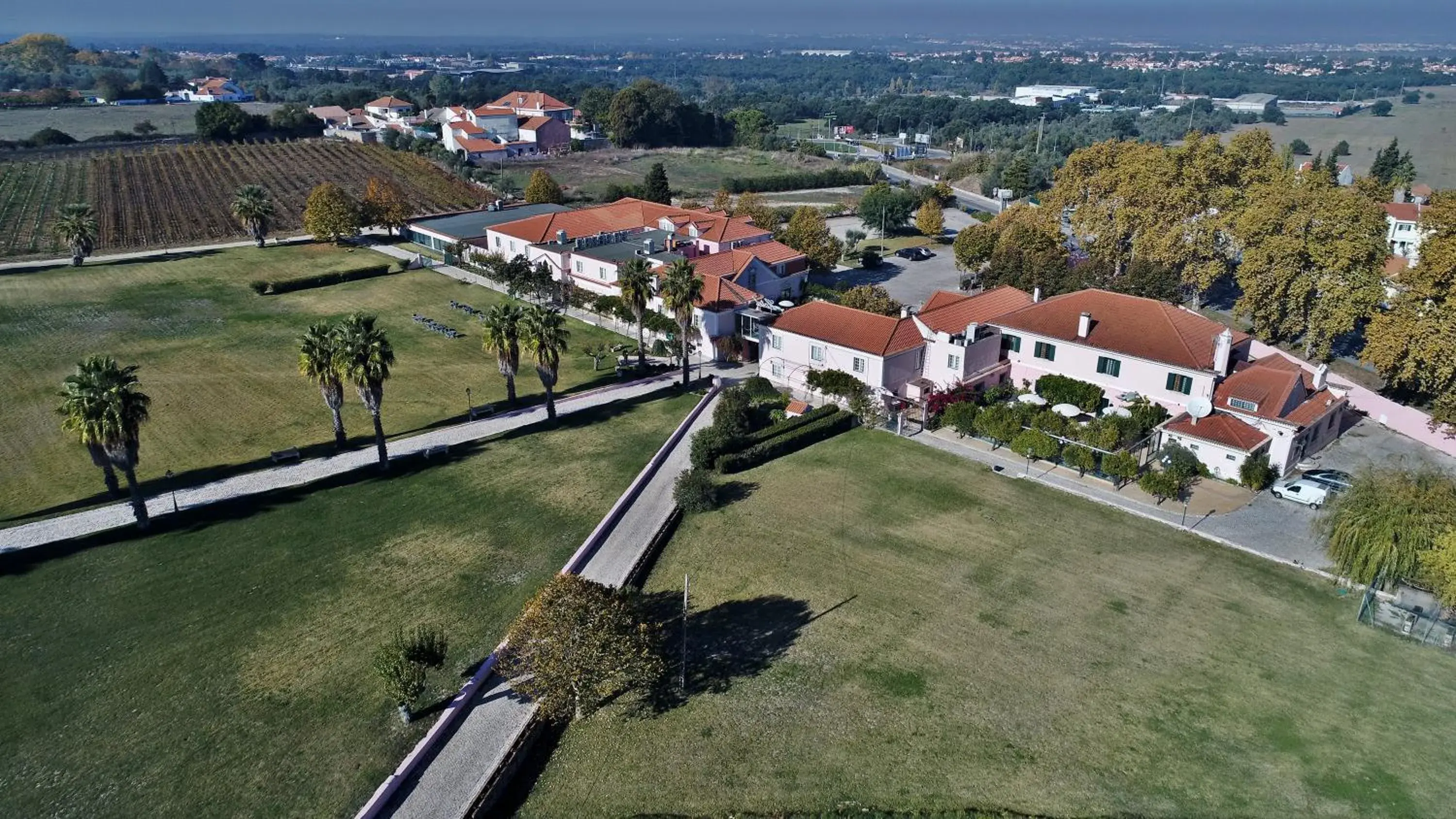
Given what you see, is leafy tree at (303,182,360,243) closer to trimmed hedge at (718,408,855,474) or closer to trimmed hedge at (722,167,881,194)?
trimmed hedge at (722,167,881,194)

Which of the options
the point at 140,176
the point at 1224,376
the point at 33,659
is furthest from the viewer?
the point at 140,176

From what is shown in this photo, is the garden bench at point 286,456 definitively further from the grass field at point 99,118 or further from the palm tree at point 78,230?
the grass field at point 99,118

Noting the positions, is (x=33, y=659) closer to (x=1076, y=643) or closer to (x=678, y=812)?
(x=678, y=812)

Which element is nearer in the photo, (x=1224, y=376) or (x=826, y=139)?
(x=1224, y=376)

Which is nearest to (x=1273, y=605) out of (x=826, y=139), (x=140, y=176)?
(x=140, y=176)

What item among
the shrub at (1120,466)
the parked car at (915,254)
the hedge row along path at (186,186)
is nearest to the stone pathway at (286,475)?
the shrub at (1120,466)
